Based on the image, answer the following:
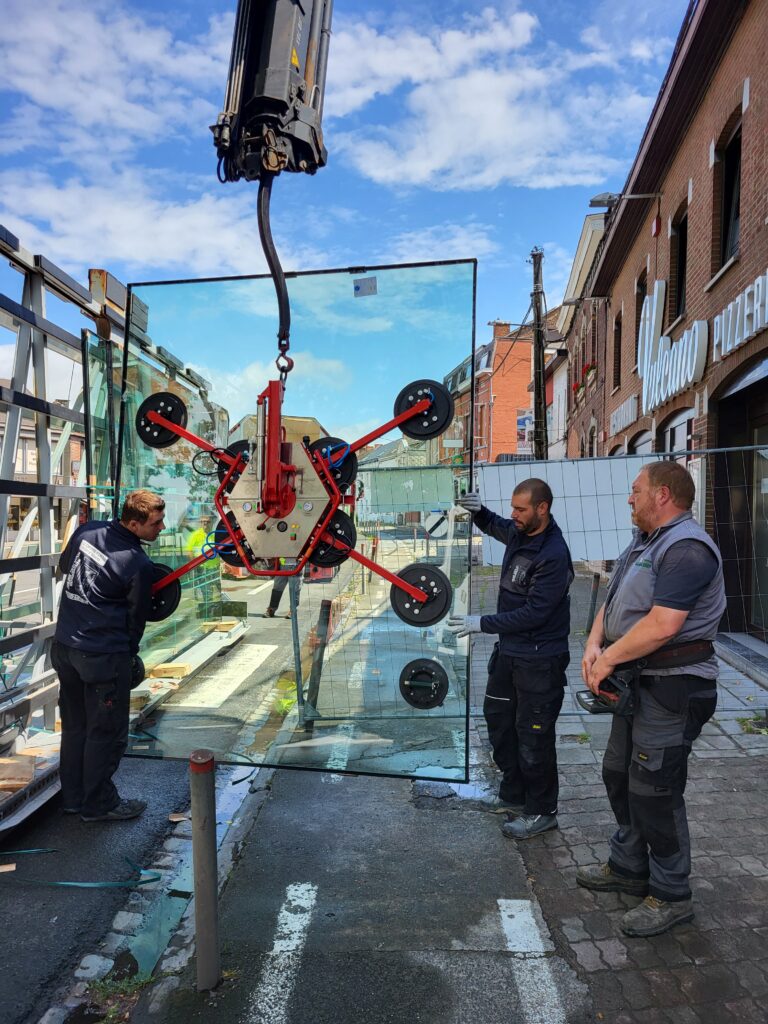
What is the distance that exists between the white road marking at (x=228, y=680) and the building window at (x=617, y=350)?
14444 mm

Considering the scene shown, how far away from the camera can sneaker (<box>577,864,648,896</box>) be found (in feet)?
10.5

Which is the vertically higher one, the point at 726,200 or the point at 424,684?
the point at 726,200

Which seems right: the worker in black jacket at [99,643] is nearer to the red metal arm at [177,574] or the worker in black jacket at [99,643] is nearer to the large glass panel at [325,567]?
the red metal arm at [177,574]

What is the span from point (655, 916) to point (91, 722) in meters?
2.87

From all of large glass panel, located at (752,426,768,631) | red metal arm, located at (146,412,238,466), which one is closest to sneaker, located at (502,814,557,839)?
red metal arm, located at (146,412,238,466)

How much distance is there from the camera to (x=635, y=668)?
3.02 metres

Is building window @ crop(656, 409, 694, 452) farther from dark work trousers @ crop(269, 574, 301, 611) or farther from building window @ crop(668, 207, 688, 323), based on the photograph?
dark work trousers @ crop(269, 574, 301, 611)

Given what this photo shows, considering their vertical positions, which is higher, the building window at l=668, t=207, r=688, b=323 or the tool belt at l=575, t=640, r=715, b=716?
the building window at l=668, t=207, r=688, b=323

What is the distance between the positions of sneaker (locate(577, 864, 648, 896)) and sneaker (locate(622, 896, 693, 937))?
175 mm

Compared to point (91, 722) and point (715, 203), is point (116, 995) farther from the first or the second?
point (715, 203)

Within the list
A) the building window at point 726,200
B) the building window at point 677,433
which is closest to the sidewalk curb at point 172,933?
the building window at point 677,433

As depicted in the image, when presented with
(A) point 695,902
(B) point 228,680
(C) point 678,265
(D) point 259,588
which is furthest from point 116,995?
(C) point 678,265

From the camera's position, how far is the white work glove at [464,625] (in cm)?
387

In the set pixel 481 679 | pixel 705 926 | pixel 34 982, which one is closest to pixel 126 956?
pixel 34 982
